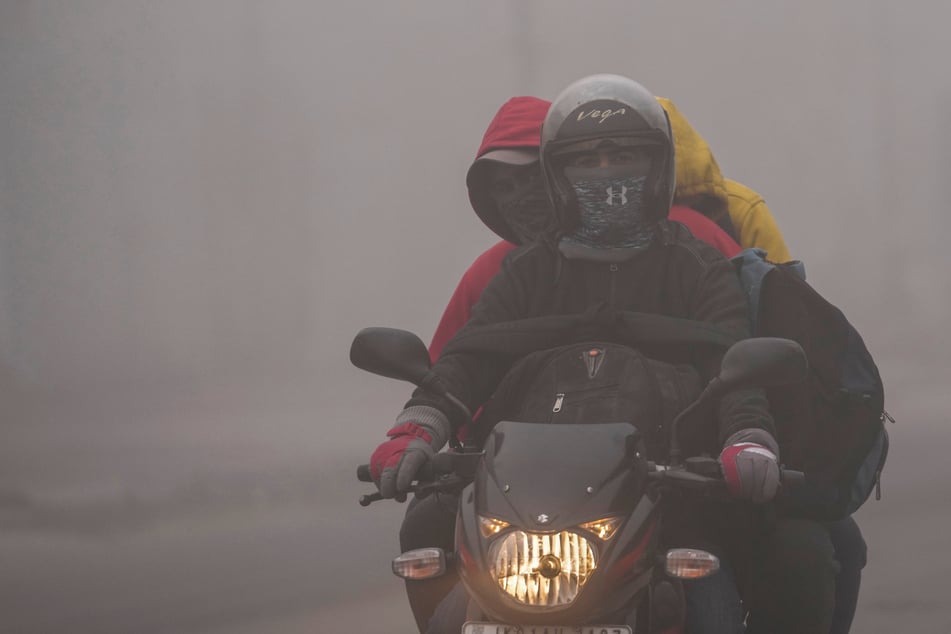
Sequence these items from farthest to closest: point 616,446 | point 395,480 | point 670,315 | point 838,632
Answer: point 838,632
point 670,315
point 395,480
point 616,446

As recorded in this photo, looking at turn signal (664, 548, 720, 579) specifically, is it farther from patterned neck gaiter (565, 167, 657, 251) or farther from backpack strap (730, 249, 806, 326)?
patterned neck gaiter (565, 167, 657, 251)

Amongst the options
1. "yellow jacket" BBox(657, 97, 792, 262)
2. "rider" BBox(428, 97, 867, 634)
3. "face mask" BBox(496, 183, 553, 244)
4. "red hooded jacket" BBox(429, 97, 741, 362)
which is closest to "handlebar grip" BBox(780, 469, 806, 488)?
"rider" BBox(428, 97, 867, 634)

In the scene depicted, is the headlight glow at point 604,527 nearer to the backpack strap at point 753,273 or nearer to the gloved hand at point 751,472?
the gloved hand at point 751,472

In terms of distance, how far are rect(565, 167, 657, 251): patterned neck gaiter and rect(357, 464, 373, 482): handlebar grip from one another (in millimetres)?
1201

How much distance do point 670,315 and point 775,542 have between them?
809mm

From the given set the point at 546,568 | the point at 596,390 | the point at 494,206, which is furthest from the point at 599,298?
the point at 494,206

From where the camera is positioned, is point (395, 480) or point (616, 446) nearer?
Result: point (616, 446)

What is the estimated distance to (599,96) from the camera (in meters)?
5.44

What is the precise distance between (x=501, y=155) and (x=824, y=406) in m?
3.00

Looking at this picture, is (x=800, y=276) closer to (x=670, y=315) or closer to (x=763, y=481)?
(x=670, y=315)

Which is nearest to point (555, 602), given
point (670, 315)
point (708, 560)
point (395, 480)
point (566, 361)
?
point (708, 560)

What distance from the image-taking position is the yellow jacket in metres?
7.39

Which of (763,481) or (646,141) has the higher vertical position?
(646,141)

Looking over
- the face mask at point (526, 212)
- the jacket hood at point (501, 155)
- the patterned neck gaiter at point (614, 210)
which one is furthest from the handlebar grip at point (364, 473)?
the jacket hood at point (501, 155)
